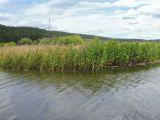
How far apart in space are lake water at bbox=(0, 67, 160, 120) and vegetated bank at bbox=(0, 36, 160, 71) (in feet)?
Answer: 14.7

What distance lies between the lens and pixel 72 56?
2498 centimetres

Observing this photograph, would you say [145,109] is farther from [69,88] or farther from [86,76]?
[86,76]

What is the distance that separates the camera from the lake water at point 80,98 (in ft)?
37.0

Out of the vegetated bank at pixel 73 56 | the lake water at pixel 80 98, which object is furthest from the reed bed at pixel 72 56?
the lake water at pixel 80 98

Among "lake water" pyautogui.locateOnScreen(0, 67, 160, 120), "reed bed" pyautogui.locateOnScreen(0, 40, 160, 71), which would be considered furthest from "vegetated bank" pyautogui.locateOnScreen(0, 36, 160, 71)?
"lake water" pyautogui.locateOnScreen(0, 67, 160, 120)

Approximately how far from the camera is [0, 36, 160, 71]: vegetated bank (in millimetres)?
24656

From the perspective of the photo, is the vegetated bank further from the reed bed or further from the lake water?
the lake water

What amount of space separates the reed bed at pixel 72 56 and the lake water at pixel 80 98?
4470mm

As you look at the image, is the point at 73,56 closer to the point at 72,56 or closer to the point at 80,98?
the point at 72,56

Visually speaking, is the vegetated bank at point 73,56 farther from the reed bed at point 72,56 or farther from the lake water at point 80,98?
the lake water at point 80,98

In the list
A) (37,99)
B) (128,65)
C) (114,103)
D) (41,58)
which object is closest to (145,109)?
(114,103)

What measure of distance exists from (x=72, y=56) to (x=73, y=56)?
0.07 metres

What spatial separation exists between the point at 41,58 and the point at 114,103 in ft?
41.9

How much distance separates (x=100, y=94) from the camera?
47.9 ft
